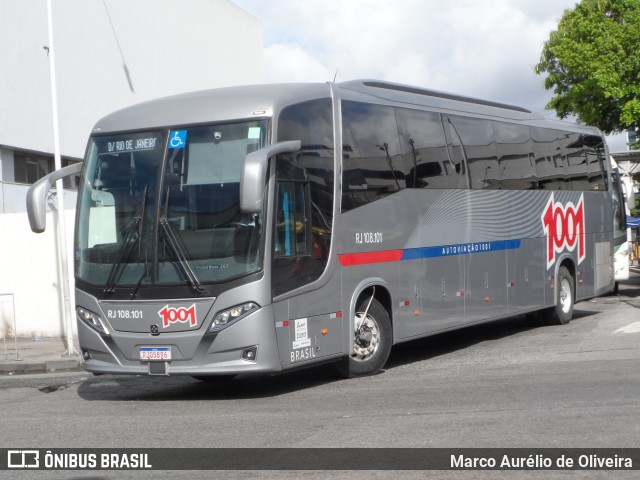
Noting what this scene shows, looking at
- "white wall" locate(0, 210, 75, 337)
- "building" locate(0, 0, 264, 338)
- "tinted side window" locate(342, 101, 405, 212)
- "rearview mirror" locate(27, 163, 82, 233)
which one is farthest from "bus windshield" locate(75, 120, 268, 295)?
"white wall" locate(0, 210, 75, 337)

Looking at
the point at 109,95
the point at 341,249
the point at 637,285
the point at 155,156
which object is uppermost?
the point at 109,95

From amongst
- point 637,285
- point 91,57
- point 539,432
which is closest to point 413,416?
point 539,432

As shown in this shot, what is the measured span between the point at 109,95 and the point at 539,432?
24050 mm

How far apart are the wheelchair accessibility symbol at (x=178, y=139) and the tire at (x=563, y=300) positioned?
9.70 meters

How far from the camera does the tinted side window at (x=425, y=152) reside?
1371 cm

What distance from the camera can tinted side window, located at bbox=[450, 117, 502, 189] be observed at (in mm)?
15344

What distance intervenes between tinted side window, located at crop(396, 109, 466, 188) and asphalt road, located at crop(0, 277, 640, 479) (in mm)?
2662

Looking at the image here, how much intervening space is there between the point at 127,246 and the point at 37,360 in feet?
21.0

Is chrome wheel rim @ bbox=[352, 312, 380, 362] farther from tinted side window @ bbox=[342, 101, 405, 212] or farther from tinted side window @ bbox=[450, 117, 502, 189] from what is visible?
tinted side window @ bbox=[450, 117, 502, 189]

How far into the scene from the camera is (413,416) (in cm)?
941

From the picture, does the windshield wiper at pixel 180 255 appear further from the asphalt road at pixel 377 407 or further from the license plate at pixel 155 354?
the asphalt road at pixel 377 407

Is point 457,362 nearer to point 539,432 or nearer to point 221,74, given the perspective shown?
point 539,432

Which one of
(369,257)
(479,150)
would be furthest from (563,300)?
(369,257)

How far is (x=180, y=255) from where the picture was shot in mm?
10914
